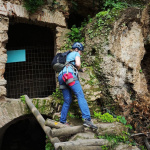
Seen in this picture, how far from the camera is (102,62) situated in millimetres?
4684

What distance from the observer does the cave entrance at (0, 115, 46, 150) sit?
7.39m

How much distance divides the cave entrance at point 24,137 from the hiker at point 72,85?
4.57 meters

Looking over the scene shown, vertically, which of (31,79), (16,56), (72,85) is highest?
(16,56)

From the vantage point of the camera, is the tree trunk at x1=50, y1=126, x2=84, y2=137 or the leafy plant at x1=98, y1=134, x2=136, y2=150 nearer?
the tree trunk at x1=50, y1=126, x2=84, y2=137

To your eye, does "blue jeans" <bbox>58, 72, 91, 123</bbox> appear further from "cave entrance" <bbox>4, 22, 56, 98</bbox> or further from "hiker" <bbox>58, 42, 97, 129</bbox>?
"cave entrance" <bbox>4, 22, 56, 98</bbox>

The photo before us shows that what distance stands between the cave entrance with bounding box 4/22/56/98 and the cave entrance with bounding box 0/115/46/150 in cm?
161

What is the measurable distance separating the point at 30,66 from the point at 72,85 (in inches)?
184

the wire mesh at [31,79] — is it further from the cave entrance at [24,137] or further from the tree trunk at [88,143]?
the tree trunk at [88,143]

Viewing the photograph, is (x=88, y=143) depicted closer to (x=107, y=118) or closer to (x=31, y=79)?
(x=107, y=118)

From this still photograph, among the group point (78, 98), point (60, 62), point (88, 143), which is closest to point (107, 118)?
point (78, 98)

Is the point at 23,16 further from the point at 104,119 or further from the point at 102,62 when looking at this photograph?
the point at 104,119

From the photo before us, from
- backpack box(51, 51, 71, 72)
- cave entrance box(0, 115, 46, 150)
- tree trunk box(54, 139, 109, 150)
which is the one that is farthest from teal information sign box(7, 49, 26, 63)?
cave entrance box(0, 115, 46, 150)

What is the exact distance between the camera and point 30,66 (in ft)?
24.9

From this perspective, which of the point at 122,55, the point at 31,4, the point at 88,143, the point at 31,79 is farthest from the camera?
the point at 31,79
